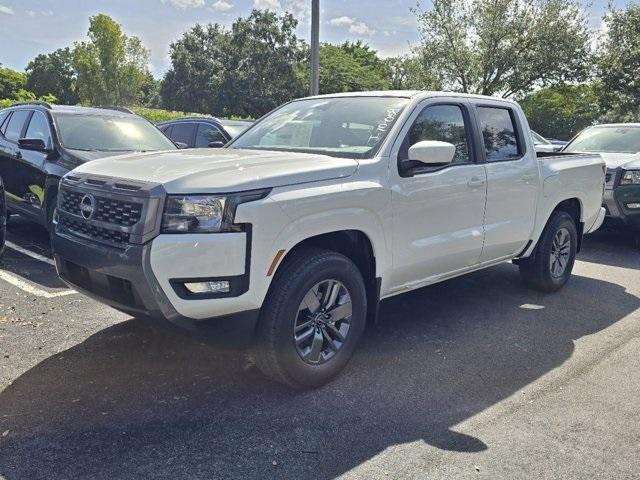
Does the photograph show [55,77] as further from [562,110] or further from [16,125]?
[16,125]

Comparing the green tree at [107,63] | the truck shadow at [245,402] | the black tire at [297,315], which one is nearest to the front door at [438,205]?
the black tire at [297,315]

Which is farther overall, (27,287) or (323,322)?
(27,287)

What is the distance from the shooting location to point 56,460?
276cm

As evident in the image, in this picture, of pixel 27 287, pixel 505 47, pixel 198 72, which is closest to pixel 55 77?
pixel 198 72

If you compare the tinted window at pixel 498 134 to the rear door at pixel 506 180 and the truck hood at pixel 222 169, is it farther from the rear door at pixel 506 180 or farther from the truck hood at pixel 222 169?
the truck hood at pixel 222 169

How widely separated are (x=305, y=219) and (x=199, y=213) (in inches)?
23.9

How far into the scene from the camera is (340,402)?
345 centimetres

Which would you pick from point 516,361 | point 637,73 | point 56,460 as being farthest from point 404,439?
point 637,73

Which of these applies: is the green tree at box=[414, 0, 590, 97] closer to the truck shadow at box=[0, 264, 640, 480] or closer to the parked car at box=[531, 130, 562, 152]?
the parked car at box=[531, 130, 562, 152]

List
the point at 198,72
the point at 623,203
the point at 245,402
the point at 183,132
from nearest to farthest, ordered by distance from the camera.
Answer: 1. the point at 245,402
2. the point at 623,203
3. the point at 183,132
4. the point at 198,72

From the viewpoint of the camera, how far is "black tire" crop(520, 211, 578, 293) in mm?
5688

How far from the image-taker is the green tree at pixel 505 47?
1027 inches

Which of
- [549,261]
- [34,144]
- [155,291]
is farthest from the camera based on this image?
[34,144]

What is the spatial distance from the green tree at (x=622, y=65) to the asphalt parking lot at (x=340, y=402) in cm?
2174
